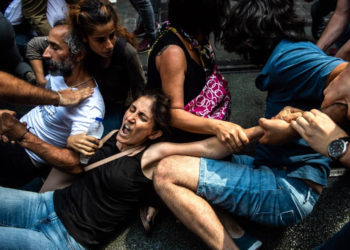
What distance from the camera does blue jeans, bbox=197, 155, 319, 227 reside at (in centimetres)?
164

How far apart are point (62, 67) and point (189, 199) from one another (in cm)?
147

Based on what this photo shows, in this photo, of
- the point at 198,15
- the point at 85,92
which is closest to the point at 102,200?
the point at 85,92

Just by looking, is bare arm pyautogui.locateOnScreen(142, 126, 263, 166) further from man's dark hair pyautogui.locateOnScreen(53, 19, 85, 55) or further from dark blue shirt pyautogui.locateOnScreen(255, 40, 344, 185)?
man's dark hair pyautogui.locateOnScreen(53, 19, 85, 55)

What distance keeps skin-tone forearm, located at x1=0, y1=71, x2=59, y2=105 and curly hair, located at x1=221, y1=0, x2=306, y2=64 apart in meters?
1.44

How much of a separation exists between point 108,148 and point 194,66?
0.89m

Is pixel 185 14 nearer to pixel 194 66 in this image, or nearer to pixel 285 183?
pixel 194 66

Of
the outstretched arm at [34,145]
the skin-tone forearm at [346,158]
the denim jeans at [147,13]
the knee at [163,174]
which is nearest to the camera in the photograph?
the skin-tone forearm at [346,158]

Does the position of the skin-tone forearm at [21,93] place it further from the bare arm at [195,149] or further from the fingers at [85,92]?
the bare arm at [195,149]

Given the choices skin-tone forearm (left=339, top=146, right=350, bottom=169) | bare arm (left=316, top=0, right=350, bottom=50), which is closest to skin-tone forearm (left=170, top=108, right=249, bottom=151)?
skin-tone forearm (left=339, top=146, right=350, bottom=169)

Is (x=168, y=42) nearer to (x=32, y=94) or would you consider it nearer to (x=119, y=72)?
(x=119, y=72)

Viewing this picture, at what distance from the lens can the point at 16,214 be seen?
1.89m

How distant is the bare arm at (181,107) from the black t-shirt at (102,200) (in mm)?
410

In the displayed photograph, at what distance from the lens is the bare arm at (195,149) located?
72.1 inches

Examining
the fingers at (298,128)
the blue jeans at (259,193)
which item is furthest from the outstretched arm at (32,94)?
the fingers at (298,128)
